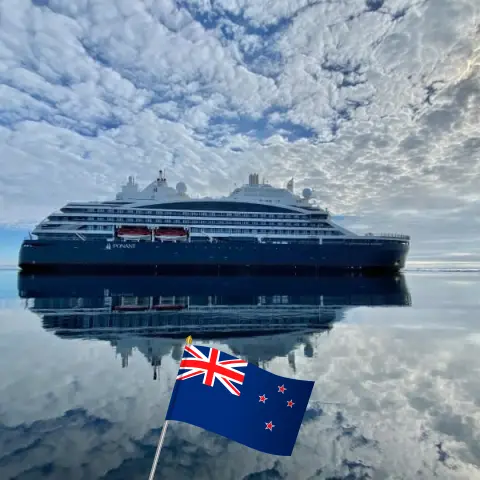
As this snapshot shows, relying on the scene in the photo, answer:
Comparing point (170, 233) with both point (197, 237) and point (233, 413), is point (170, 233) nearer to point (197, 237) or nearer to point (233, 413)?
point (197, 237)

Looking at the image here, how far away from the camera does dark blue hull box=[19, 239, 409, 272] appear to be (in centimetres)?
5759

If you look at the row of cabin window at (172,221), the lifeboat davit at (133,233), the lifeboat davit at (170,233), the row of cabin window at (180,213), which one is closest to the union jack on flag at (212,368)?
the lifeboat davit at (170,233)

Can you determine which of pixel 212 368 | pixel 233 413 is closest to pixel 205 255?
pixel 212 368

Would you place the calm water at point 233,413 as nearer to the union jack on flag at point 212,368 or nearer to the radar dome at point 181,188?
the union jack on flag at point 212,368

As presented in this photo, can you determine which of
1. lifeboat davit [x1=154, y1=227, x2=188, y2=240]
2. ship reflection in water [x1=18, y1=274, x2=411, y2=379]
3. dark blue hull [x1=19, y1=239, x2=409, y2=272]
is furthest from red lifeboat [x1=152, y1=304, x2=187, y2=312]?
lifeboat davit [x1=154, y1=227, x2=188, y2=240]

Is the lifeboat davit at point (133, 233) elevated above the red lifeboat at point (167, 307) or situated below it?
above

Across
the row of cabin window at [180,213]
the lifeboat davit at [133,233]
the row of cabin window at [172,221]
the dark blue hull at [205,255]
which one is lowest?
the dark blue hull at [205,255]

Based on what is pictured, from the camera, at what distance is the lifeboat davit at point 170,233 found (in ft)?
204

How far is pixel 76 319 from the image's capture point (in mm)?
17047

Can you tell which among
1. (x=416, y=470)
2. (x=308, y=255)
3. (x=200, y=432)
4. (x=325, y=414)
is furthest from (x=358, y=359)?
(x=308, y=255)

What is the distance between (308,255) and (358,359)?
5344cm

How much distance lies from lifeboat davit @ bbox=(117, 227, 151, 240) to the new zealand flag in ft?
198

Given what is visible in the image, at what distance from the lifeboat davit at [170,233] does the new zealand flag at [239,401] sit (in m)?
59.5

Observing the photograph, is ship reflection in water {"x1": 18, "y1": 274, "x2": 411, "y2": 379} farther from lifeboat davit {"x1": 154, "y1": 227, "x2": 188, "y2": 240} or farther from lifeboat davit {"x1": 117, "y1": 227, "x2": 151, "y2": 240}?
lifeboat davit {"x1": 154, "y1": 227, "x2": 188, "y2": 240}
